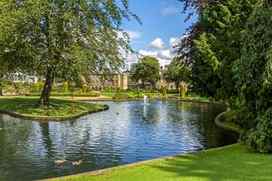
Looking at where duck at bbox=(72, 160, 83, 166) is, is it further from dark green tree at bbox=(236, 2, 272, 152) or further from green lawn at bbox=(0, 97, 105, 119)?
green lawn at bbox=(0, 97, 105, 119)

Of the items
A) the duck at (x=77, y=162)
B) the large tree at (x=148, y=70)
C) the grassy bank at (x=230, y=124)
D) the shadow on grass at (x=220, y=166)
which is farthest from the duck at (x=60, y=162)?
the large tree at (x=148, y=70)

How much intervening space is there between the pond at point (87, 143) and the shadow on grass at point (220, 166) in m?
2.77

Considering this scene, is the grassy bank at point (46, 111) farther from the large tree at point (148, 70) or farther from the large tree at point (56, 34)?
the large tree at point (148, 70)

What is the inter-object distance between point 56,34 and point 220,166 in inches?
815

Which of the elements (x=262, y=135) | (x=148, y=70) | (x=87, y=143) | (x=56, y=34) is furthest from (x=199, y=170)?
(x=148, y=70)

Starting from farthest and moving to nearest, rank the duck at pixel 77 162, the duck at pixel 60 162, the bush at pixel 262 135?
the duck at pixel 60 162
the duck at pixel 77 162
the bush at pixel 262 135

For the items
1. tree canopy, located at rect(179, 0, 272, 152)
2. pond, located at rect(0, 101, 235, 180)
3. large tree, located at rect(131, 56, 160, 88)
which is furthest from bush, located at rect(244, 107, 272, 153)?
large tree, located at rect(131, 56, 160, 88)

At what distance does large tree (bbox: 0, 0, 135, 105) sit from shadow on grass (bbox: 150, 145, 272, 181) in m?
17.9

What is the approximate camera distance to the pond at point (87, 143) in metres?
13.2

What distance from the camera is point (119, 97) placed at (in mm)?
58375

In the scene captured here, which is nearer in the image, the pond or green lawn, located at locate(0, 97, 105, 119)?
the pond

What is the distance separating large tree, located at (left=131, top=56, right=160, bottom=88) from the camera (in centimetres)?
9250

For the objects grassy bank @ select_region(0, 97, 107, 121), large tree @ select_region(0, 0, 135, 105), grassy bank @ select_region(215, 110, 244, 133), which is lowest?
grassy bank @ select_region(215, 110, 244, 133)

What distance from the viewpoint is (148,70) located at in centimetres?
9331
